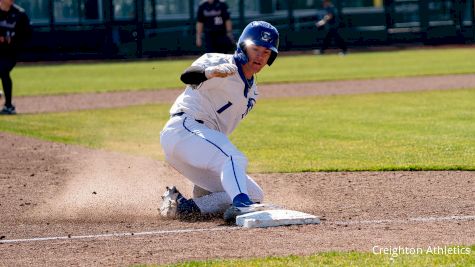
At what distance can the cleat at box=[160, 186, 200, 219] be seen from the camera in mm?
7109

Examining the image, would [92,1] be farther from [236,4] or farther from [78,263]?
[78,263]

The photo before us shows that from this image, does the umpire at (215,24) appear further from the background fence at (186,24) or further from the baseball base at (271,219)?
the baseball base at (271,219)

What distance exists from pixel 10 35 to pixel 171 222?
10227mm

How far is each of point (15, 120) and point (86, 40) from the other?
1663cm

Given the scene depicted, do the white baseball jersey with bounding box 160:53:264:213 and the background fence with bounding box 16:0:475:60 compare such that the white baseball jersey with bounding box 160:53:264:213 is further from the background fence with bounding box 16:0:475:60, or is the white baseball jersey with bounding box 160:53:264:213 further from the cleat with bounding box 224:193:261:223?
the background fence with bounding box 16:0:475:60

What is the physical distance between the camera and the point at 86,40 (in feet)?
104

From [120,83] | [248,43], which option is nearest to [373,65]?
[120,83]

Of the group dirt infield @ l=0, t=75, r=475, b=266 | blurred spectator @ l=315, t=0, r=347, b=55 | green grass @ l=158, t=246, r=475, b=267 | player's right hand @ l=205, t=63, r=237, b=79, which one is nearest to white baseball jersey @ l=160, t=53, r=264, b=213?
player's right hand @ l=205, t=63, r=237, b=79

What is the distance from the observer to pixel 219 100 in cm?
704

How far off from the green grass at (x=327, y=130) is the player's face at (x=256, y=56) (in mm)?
2689

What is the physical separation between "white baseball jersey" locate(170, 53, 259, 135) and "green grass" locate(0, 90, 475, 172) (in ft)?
8.09

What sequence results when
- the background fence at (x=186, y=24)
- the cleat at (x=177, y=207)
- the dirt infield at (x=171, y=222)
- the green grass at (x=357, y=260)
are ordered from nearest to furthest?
1. the green grass at (x=357, y=260)
2. the dirt infield at (x=171, y=222)
3. the cleat at (x=177, y=207)
4. the background fence at (x=186, y=24)

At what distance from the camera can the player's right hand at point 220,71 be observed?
6531 mm

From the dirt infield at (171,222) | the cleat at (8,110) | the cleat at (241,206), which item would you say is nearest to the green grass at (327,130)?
the cleat at (8,110)
